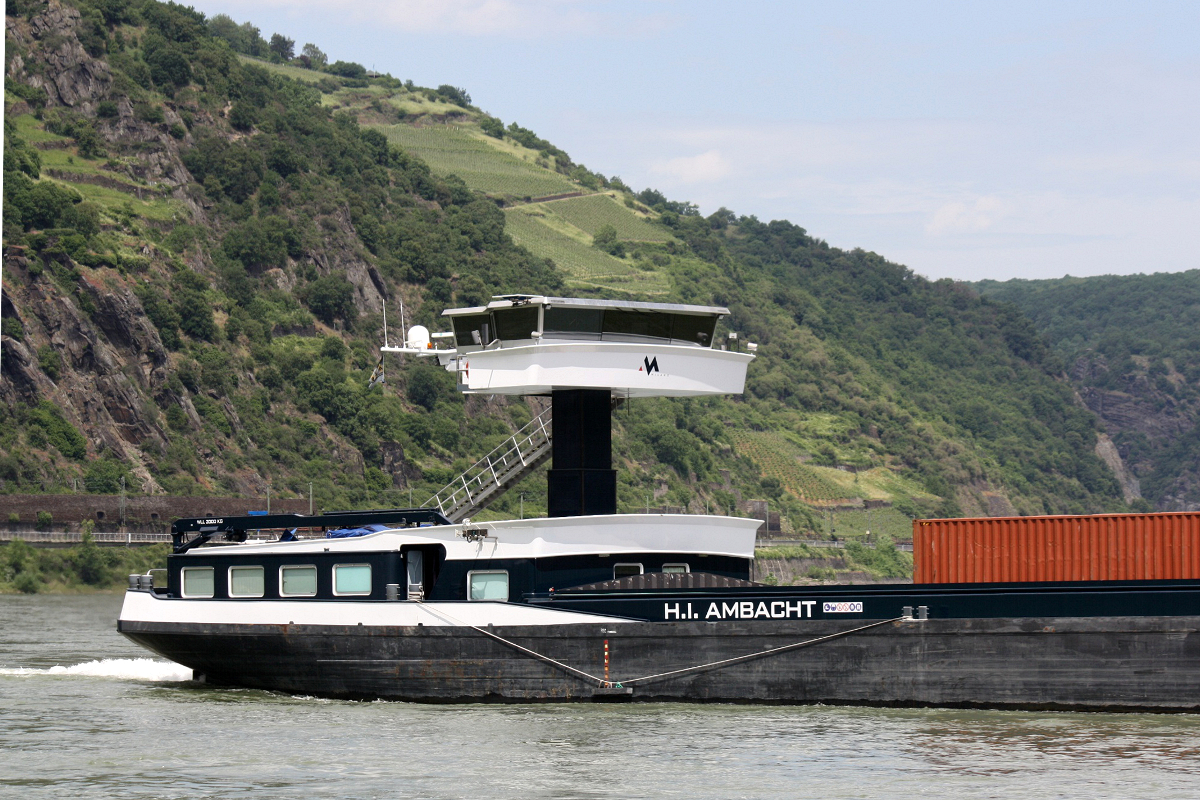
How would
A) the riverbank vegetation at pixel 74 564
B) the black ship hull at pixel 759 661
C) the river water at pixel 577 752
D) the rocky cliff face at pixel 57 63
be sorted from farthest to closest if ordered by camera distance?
the rocky cliff face at pixel 57 63
the riverbank vegetation at pixel 74 564
the black ship hull at pixel 759 661
the river water at pixel 577 752

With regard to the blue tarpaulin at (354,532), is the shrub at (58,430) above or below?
above

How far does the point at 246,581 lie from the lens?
30.5m

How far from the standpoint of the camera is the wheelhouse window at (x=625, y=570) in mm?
28753

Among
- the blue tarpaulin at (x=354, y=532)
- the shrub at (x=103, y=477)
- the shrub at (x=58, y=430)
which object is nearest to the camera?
the blue tarpaulin at (x=354, y=532)

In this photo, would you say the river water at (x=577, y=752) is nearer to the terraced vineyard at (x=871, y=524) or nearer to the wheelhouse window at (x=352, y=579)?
the wheelhouse window at (x=352, y=579)

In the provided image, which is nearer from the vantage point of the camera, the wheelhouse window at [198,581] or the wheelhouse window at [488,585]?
the wheelhouse window at [488,585]

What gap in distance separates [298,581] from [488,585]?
4043mm

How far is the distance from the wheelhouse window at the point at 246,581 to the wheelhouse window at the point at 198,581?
1.96ft

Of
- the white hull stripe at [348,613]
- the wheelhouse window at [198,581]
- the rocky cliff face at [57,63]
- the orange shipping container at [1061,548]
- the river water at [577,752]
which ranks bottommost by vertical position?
the river water at [577,752]

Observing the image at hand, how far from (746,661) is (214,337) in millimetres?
121263

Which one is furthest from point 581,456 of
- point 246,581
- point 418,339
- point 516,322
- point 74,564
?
point 74,564

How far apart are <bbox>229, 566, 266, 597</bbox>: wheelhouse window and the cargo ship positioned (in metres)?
0.05

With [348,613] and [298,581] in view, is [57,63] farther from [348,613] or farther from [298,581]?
[348,613]

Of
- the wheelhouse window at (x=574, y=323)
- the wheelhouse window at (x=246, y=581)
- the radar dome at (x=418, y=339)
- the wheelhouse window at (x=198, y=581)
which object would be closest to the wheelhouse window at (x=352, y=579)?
the wheelhouse window at (x=246, y=581)
